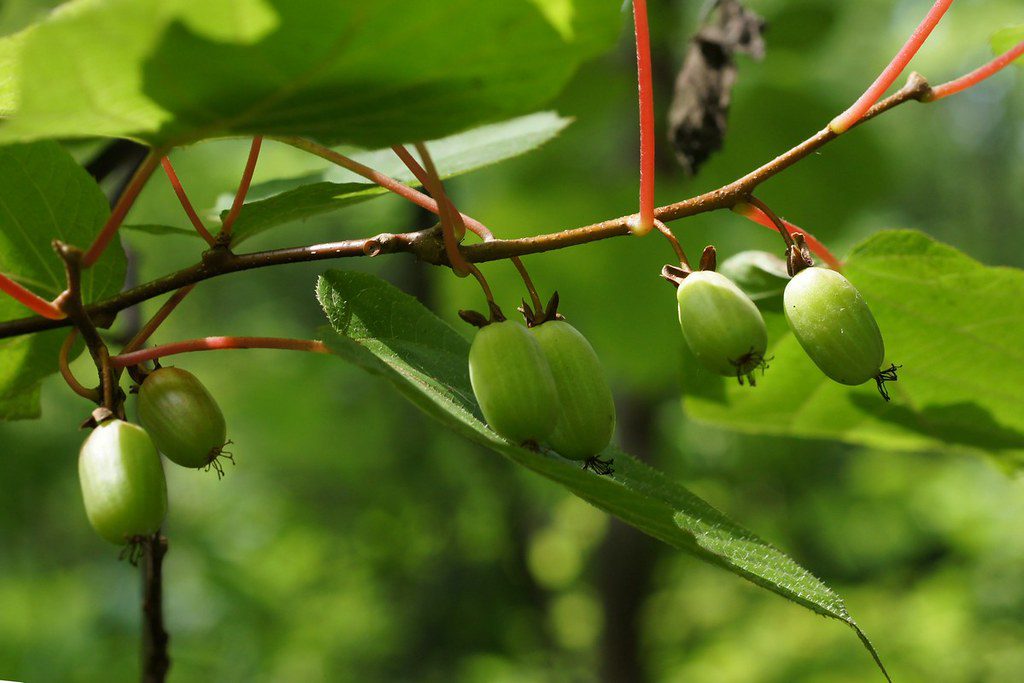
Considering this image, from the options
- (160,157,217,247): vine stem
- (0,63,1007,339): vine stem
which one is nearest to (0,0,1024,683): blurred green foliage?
(160,157,217,247): vine stem

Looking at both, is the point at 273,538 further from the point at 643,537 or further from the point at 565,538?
the point at 643,537

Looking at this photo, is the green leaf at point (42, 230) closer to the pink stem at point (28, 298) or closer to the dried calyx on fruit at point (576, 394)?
the pink stem at point (28, 298)

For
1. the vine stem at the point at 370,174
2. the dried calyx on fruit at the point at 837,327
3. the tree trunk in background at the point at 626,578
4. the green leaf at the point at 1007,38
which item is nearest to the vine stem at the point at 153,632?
the vine stem at the point at 370,174

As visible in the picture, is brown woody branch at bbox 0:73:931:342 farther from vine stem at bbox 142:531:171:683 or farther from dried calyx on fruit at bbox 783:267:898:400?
vine stem at bbox 142:531:171:683

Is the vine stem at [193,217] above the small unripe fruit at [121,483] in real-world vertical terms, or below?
above

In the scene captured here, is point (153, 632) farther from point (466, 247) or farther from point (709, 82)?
point (709, 82)

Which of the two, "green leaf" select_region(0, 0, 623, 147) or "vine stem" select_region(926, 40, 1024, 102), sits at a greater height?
"green leaf" select_region(0, 0, 623, 147)

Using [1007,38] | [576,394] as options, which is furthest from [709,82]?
[576,394]
